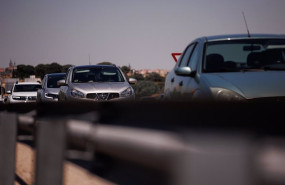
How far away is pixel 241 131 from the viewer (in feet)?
2.45

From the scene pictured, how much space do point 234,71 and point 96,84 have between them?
8.32 metres

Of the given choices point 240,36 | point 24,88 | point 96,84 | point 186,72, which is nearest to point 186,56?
point 240,36

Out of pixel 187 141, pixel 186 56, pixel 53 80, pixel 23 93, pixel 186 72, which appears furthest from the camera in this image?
pixel 23 93

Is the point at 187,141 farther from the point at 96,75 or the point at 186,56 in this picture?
the point at 96,75

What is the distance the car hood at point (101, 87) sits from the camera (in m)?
14.3

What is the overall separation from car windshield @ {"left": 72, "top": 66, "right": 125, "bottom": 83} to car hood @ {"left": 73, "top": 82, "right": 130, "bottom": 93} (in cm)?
50

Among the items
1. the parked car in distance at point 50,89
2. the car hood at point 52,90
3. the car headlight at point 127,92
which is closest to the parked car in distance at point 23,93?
the parked car in distance at point 50,89

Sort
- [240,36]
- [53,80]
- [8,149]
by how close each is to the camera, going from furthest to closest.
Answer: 1. [53,80]
2. [240,36]
3. [8,149]

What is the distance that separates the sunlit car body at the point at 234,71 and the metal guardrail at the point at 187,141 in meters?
4.52

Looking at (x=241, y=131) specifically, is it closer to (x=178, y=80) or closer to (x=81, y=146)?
(x=81, y=146)

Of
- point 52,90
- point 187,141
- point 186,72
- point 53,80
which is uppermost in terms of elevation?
point 187,141

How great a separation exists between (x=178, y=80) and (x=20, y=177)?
540 cm

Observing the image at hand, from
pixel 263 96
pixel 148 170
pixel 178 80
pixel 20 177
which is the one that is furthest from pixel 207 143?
pixel 178 80

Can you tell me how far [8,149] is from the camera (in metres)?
2.56
